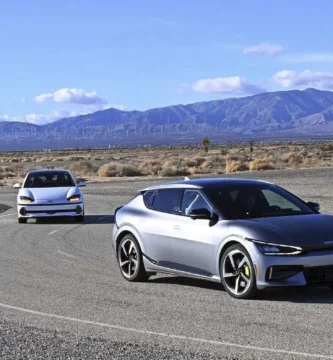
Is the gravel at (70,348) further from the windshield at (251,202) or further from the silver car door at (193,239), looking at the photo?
the windshield at (251,202)

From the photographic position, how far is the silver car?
10.1 meters

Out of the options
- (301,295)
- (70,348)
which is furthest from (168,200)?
(70,348)

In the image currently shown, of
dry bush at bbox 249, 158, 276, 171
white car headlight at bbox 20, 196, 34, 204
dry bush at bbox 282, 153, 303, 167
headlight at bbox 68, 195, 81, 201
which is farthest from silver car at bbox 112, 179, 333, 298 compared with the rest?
dry bush at bbox 282, 153, 303, 167

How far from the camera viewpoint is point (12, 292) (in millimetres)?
11602

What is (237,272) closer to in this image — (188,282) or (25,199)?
(188,282)

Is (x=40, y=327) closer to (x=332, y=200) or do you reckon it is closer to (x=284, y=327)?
(x=284, y=327)

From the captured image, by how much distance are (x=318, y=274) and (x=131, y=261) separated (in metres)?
3.21

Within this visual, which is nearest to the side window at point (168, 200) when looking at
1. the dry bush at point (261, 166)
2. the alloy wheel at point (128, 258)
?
the alloy wheel at point (128, 258)

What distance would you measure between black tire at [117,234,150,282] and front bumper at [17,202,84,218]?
1055cm

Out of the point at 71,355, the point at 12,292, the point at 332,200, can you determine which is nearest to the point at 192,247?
the point at 12,292

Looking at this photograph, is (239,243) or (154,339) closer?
(154,339)

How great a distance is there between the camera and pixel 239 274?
1052 cm

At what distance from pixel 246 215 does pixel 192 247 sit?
79 cm

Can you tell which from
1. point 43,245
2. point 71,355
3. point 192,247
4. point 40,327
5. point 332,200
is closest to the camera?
point 71,355
